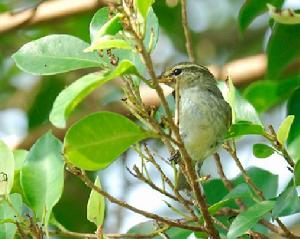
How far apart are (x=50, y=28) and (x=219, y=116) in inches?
84.2

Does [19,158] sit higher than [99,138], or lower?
lower

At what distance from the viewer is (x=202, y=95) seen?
3301mm

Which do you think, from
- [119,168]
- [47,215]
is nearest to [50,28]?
[119,168]

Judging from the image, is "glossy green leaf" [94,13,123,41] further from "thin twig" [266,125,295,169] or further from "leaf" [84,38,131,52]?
"thin twig" [266,125,295,169]

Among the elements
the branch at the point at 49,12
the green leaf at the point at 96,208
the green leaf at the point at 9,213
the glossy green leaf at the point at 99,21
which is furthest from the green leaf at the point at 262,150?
the branch at the point at 49,12

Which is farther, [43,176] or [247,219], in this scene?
[43,176]

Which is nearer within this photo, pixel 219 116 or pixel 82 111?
pixel 219 116

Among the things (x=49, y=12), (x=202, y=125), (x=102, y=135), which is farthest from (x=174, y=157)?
(x=49, y=12)

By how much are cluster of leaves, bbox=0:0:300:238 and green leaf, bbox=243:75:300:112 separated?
0.15 meters

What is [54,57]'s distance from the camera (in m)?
2.33

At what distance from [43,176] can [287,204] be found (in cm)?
72

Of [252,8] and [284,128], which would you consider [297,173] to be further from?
[252,8]

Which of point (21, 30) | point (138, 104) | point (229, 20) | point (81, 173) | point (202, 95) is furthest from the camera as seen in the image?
point (229, 20)

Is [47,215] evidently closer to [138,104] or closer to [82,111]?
[138,104]
